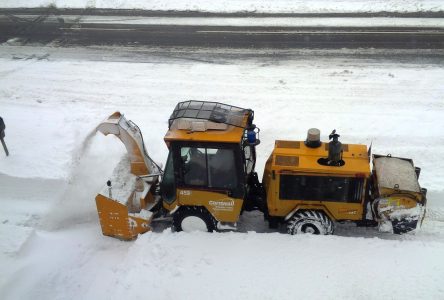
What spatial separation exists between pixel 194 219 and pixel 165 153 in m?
3.42

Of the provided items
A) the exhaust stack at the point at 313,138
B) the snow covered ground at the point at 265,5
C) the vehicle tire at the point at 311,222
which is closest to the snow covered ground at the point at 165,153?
the vehicle tire at the point at 311,222

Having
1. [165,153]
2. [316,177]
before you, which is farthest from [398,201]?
[165,153]

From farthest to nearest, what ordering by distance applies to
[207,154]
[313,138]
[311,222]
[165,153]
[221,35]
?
1. [221,35]
2. [165,153]
3. [313,138]
4. [311,222]
5. [207,154]

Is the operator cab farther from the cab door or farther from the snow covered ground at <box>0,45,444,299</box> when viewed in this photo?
the snow covered ground at <box>0,45,444,299</box>

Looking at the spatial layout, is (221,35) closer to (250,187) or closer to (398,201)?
(250,187)

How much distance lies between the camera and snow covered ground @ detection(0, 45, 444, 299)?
7.08 meters

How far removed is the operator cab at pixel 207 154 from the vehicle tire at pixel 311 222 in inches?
37.8

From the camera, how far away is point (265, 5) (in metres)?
20.5

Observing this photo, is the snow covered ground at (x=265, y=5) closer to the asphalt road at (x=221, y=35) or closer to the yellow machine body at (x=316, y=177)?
the asphalt road at (x=221, y=35)

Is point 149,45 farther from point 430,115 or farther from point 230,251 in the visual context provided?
point 230,251

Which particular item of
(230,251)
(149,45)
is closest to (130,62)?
(149,45)

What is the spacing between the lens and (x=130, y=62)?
16.1 metres

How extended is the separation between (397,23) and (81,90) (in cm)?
1250

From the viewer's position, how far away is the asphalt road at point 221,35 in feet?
55.7
